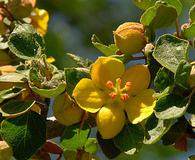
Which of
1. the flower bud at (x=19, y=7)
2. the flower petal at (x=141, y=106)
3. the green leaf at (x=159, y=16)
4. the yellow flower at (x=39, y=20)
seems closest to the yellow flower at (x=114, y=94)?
the flower petal at (x=141, y=106)

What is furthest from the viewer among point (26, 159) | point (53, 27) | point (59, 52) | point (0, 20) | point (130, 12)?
point (130, 12)

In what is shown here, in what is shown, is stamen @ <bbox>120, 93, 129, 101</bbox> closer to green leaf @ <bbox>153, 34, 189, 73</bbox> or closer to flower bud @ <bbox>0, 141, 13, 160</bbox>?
green leaf @ <bbox>153, 34, 189, 73</bbox>

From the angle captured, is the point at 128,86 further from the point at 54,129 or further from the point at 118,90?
the point at 54,129

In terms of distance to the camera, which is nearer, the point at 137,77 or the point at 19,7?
the point at 137,77

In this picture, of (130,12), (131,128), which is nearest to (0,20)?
(131,128)

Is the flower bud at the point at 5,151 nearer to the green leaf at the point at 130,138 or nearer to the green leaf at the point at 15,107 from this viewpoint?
the green leaf at the point at 15,107

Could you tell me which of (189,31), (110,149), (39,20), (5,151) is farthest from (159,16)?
(39,20)

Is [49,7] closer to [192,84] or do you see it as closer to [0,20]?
[0,20]
